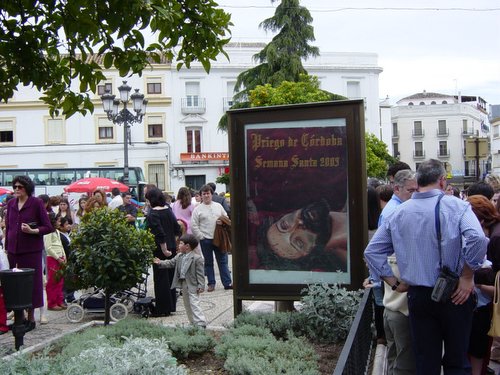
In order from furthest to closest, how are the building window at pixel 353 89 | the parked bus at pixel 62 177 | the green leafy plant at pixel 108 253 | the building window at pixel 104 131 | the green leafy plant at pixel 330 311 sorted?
the building window at pixel 353 89 → the building window at pixel 104 131 → the parked bus at pixel 62 177 → the green leafy plant at pixel 108 253 → the green leafy plant at pixel 330 311

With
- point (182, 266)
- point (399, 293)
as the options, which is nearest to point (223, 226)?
point (182, 266)

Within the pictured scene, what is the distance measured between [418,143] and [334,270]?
81538 mm

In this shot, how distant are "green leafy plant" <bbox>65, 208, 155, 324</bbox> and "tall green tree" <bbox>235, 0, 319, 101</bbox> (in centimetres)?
2258

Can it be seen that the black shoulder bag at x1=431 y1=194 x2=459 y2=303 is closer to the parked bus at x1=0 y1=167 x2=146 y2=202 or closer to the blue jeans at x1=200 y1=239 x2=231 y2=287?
the blue jeans at x1=200 y1=239 x2=231 y2=287

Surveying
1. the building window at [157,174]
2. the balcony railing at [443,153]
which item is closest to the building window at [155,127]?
the building window at [157,174]

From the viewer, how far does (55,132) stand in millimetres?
50125

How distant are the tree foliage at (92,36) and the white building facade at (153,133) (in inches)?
1692

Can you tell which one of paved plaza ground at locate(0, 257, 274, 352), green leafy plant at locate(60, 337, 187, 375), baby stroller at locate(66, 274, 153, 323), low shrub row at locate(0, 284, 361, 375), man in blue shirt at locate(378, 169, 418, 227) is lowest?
paved plaza ground at locate(0, 257, 274, 352)

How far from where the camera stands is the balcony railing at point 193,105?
50594 millimetres

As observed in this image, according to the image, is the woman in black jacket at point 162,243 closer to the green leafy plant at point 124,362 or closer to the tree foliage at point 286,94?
the green leafy plant at point 124,362

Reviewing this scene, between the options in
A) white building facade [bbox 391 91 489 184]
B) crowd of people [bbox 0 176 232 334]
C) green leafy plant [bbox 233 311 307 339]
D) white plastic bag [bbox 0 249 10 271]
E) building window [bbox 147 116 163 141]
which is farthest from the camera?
white building facade [bbox 391 91 489 184]

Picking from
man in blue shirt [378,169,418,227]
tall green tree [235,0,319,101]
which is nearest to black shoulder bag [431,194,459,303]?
man in blue shirt [378,169,418,227]

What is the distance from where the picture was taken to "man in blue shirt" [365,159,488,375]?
4.24 metres

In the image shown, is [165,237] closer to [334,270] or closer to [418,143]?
[334,270]
